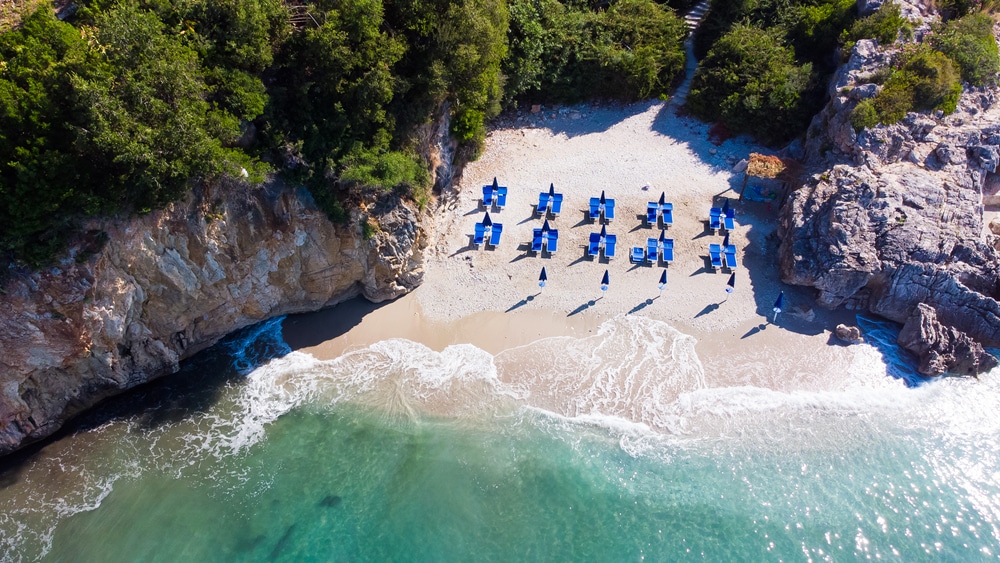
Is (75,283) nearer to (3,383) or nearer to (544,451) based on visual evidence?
(3,383)

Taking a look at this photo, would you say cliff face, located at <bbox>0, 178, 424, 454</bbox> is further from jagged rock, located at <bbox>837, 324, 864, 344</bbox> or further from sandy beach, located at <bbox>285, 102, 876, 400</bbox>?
jagged rock, located at <bbox>837, 324, 864, 344</bbox>

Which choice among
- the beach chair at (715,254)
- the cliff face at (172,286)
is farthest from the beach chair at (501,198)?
the beach chair at (715,254)

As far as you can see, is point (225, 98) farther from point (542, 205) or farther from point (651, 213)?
point (651, 213)

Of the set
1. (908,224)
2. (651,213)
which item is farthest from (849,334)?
(651,213)

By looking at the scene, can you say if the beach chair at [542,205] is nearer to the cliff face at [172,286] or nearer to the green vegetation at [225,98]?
the green vegetation at [225,98]

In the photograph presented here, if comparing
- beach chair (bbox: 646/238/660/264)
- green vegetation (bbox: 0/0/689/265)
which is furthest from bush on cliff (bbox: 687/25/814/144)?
green vegetation (bbox: 0/0/689/265)

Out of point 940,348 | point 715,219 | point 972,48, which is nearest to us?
point 940,348

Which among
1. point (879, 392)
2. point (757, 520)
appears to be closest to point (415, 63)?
point (757, 520)
